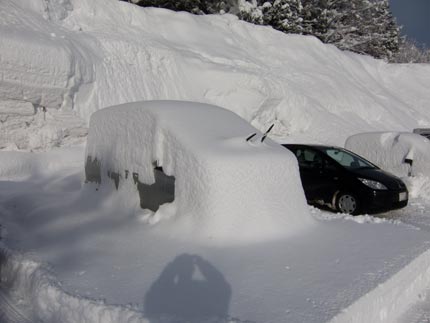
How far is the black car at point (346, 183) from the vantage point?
680cm

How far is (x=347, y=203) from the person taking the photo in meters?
7.00

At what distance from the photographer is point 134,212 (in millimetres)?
4426

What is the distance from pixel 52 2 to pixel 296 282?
11.3 meters

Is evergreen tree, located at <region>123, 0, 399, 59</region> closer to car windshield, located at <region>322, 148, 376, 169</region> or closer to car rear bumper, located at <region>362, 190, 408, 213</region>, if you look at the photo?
car windshield, located at <region>322, 148, 376, 169</region>

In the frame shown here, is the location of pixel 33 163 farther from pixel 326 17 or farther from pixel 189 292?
pixel 326 17

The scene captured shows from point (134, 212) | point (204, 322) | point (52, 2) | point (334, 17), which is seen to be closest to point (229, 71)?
point (52, 2)

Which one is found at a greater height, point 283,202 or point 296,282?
point 283,202

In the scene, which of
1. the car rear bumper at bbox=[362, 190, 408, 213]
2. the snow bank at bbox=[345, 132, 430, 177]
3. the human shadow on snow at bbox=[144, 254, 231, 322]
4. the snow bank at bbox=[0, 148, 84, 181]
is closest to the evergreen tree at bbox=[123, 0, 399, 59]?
the snow bank at bbox=[0, 148, 84, 181]

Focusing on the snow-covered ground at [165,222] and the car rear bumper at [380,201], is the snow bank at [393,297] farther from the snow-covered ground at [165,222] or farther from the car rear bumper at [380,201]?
the car rear bumper at [380,201]

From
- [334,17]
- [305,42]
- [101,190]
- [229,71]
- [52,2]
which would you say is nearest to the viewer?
[101,190]

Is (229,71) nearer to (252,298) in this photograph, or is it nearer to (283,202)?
(283,202)

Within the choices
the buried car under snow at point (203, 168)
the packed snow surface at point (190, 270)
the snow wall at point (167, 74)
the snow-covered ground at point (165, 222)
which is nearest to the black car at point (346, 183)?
the snow-covered ground at point (165, 222)

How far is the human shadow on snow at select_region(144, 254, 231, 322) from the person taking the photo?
8.55 ft

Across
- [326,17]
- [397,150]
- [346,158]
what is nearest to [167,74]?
[346,158]
